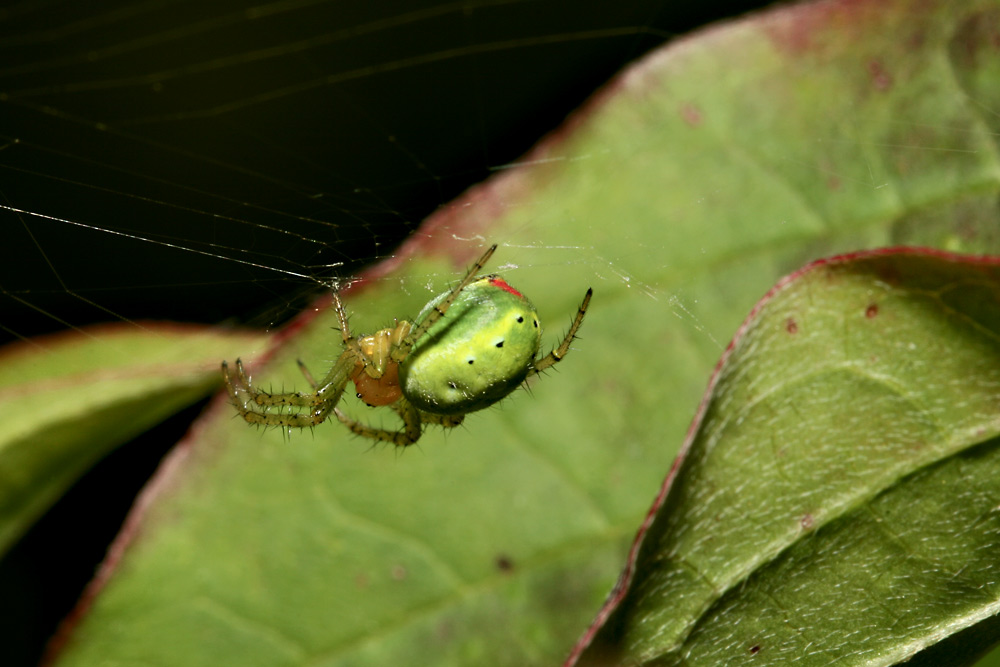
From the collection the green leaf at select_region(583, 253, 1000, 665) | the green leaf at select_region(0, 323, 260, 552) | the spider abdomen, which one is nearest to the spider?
the spider abdomen

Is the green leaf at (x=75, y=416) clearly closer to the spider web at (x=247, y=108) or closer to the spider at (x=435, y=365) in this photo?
the spider at (x=435, y=365)

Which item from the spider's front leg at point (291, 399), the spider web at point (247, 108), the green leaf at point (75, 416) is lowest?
the spider's front leg at point (291, 399)

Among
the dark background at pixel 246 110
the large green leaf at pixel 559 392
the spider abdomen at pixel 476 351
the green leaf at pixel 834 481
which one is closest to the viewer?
the green leaf at pixel 834 481

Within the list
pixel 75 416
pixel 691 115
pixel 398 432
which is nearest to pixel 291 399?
pixel 398 432

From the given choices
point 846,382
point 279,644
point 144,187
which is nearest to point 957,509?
point 846,382

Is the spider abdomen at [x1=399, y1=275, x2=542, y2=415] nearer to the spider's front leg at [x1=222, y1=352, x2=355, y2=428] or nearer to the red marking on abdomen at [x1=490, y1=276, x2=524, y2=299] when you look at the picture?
the red marking on abdomen at [x1=490, y1=276, x2=524, y2=299]

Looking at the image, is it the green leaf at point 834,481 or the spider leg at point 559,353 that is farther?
the spider leg at point 559,353

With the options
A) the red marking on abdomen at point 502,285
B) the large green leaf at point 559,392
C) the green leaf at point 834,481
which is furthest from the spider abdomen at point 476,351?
the green leaf at point 834,481
